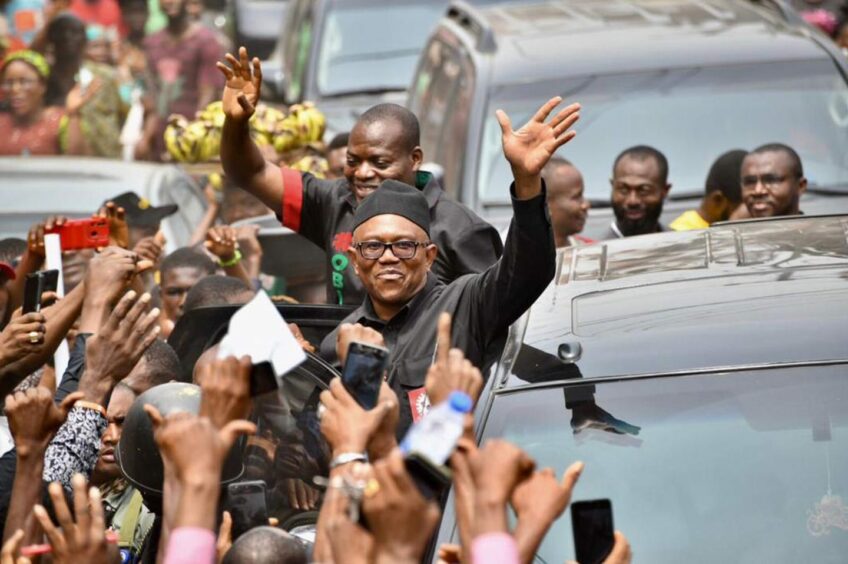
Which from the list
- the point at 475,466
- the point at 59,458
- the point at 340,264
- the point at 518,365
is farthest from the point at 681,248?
the point at 475,466

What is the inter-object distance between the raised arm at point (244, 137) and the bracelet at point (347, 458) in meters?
2.34

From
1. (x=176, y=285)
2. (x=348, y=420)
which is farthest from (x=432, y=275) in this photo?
(x=176, y=285)

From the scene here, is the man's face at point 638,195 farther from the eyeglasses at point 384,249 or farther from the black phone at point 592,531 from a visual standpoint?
the black phone at point 592,531

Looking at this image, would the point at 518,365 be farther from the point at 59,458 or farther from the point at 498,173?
the point at 498,173

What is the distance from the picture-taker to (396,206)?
5293 millimetres

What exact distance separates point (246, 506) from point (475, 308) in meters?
0.82

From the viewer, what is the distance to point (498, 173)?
29.1 feet

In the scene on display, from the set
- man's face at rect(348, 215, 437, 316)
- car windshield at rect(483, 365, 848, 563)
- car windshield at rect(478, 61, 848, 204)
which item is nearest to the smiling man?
car windshield at rect(478, 61, 848, 204)

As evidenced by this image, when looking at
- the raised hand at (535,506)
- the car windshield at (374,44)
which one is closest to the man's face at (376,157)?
the raised hand at (535,506)

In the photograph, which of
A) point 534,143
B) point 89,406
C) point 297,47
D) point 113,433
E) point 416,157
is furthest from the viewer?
point 297,47

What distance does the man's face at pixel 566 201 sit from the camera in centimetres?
805

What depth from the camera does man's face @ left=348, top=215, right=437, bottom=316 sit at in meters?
5.25

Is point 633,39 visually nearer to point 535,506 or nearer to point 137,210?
point 137,210

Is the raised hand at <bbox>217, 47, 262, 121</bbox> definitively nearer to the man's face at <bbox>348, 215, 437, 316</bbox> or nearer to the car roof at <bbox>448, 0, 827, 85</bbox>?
the man's face at <bbox>348, 215, 437, 316</bbox>
